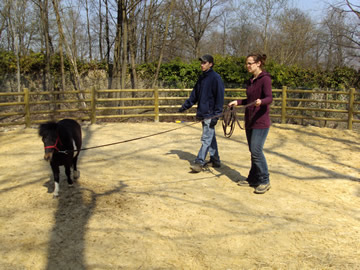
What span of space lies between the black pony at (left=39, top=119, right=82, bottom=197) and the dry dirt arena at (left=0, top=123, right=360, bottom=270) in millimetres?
417

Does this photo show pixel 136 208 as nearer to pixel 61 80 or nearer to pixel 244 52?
pixel 61 80

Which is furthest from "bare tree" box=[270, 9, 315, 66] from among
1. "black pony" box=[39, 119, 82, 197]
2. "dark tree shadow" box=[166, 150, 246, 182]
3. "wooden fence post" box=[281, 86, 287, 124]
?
"black pony" box=[39, 119, 82, 197]

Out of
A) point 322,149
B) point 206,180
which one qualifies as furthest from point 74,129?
point 322,149

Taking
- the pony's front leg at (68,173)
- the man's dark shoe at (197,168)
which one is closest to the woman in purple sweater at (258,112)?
the man's dark shoe at (197,168)

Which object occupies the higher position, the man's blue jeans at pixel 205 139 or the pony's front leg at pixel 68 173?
the man's blue jeans at pixel 205 139

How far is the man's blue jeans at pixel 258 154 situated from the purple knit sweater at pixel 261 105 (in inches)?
3.6

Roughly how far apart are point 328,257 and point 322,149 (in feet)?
16.2

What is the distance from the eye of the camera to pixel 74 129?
14.4ft

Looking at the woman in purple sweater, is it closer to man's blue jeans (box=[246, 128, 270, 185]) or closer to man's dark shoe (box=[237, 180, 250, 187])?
man's blue jeans (box=[246, 128, 270, 185])

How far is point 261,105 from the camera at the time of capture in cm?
418

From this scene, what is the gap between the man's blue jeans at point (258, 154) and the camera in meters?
4.20

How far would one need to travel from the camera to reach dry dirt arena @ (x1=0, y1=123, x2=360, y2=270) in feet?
9.11

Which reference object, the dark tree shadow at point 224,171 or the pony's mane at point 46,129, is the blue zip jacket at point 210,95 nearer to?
the dark tree shadow at point 224,171

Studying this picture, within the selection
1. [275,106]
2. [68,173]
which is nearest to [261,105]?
[68,173]
